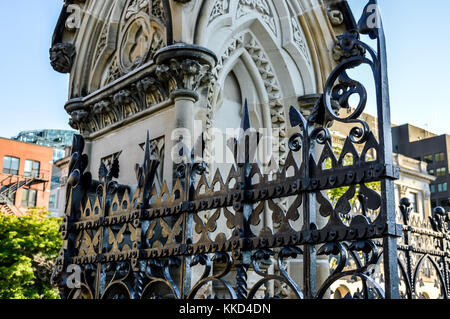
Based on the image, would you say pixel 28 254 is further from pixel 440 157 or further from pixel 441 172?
pixel 440 157

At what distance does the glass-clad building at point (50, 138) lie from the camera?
90.2 meters

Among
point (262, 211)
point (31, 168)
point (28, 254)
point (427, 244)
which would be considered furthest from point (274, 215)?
point (31, 168)

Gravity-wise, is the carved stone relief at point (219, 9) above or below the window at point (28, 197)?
below

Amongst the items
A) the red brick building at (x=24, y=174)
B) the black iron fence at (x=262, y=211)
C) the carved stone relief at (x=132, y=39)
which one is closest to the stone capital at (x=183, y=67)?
the carved stone relief at (x=132, y=39)

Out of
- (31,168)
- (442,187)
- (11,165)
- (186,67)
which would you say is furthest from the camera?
(442,187)

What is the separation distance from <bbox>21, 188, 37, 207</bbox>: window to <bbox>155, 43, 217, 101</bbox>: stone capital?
5572 cm

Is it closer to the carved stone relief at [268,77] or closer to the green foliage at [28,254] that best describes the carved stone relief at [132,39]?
the carved stone relief at [268,77]

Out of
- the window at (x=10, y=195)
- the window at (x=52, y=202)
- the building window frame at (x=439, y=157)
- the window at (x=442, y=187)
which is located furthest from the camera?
the window at (x=52, y=202)

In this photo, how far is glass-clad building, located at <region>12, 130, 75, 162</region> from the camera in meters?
90.2

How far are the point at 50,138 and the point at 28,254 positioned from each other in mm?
59898

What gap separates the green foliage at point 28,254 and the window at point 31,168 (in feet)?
79.2

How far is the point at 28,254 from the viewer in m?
35.5

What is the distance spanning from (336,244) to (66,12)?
22.4 ft
